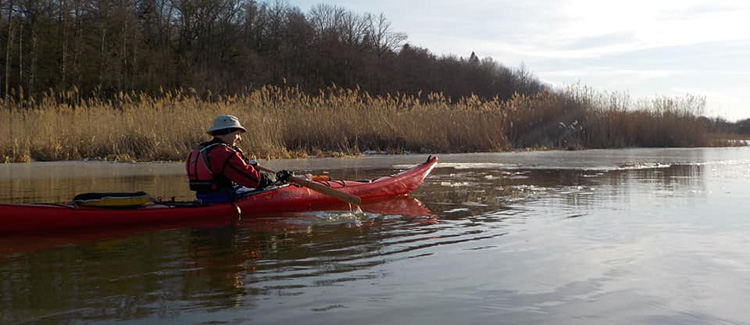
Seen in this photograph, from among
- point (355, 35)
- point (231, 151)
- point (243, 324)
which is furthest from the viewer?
point (355, 35)

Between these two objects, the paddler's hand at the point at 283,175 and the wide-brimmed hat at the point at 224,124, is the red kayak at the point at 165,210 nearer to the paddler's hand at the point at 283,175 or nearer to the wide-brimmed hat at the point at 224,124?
the paddler's hand at the point at 283,175

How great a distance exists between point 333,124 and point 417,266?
10.8 metres

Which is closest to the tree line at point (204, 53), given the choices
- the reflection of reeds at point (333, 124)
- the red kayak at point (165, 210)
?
the reflection of reeds at point (333, 124)

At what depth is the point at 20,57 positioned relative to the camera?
76.3ft

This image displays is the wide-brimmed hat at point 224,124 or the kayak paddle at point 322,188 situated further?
the kayak paddle at point 322,188

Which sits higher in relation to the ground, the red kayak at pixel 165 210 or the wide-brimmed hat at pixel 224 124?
the wide-brimmed hat at pixel 224 124

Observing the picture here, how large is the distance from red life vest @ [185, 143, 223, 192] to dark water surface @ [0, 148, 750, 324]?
1.51 ft

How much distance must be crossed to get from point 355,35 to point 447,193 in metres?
40.6

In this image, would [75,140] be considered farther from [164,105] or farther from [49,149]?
[164,105]

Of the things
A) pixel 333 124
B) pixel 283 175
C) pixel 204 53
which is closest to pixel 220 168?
pixel 283 175

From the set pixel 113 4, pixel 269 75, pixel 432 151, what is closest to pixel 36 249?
pixel 432 151

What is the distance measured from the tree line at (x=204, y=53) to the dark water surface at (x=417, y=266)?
11622mm

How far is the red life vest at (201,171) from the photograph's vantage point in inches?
215

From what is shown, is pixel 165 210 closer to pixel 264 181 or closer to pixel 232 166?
pixel 232 166
